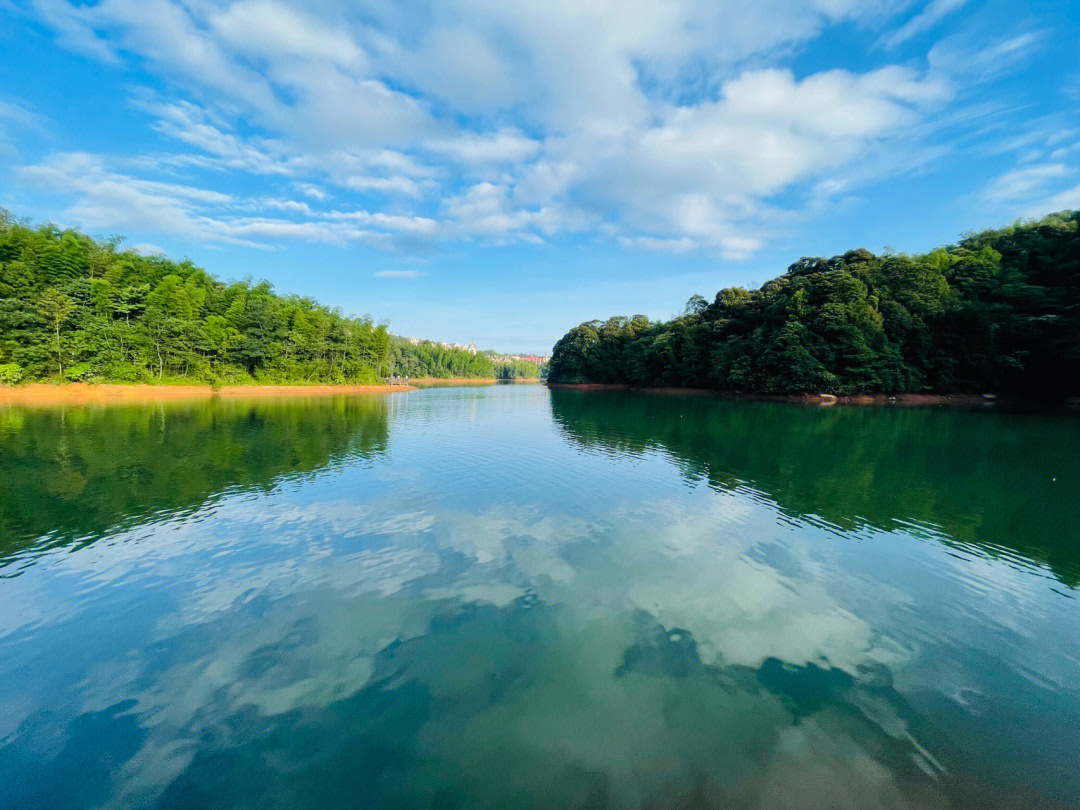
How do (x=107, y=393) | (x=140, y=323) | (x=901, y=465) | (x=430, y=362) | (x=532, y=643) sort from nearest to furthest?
1. (x=532, y=643)
2. (x=901, y=465)
3. (x=107, y=393)
4. (x=140, y=323)
5. (x=430, y=362)

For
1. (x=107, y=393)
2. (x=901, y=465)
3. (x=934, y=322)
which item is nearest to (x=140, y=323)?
(x=107, y=393)

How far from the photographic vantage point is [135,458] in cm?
1675

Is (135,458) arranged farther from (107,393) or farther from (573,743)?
(107,393)

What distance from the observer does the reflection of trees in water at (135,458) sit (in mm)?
11086

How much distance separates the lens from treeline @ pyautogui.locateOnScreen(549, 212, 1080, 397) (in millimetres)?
42969

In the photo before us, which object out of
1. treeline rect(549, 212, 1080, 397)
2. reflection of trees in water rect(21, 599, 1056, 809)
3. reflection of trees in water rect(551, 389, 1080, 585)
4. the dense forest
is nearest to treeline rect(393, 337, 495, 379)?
the dense forest

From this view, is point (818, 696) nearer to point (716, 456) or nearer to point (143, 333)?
point (716, 456)

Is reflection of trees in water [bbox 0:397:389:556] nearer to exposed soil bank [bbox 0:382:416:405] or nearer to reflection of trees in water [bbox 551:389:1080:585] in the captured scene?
exposed soil bank [bbox 0:382:416:405]

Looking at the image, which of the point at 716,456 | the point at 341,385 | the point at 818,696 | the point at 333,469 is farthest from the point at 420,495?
the point at 341,385

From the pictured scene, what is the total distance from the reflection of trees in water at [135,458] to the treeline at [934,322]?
150 feet

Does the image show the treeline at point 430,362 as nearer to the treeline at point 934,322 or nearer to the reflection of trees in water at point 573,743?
the treeline at point 934,322

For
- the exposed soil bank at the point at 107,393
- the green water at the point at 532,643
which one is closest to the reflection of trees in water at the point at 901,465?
the green water at the point at 532,643

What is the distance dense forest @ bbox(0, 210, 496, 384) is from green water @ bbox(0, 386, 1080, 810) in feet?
128

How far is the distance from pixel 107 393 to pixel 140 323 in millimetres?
8882
